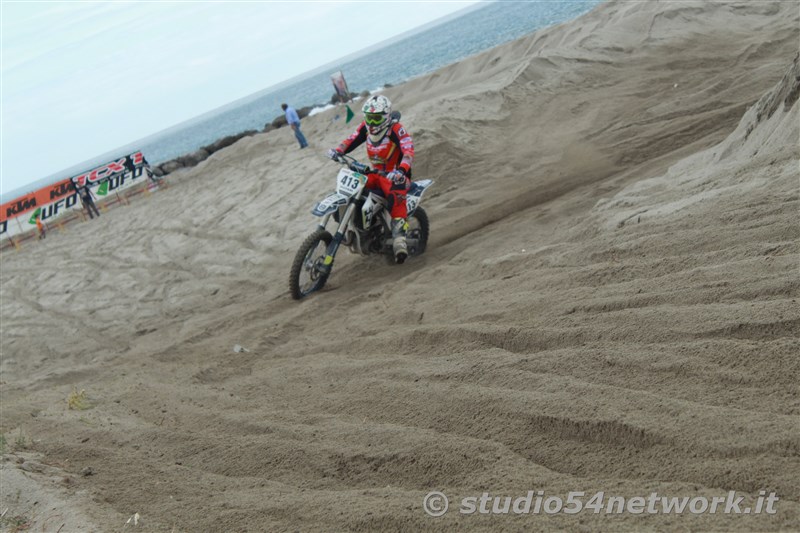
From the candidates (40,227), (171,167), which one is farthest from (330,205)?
(171,167)

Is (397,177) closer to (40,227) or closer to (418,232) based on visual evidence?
(418,232)

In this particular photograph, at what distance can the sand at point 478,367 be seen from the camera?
2746mm

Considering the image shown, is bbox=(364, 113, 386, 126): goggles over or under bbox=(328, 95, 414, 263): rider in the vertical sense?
over

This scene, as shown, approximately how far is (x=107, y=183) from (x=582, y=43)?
17288 mm

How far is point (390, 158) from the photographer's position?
27.0ft

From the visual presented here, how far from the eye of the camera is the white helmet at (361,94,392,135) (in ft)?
25.6

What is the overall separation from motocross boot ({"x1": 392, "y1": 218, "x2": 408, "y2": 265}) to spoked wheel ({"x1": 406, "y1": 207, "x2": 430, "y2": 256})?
476mm

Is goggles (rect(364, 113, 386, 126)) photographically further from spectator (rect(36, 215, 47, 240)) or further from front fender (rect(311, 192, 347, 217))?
spectator (rect(36, 215, 47, 240))

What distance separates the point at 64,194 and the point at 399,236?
20.0m

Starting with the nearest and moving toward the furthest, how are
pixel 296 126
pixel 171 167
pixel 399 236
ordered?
1. pixel 399 236
2. pixel 296 126
3. pixel 171 167

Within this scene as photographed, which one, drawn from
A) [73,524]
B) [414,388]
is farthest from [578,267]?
[73,524]

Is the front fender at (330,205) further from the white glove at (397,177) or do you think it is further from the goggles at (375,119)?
the goggles at (375,119)

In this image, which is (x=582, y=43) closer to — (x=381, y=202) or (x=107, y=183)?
(x=381, y=202)

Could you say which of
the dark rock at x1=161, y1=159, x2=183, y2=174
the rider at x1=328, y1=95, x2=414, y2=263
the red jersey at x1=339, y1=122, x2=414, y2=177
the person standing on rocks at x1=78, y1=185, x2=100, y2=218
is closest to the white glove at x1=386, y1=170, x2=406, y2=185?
the rider at x1=328, y1=95, x2=414, y2=263
